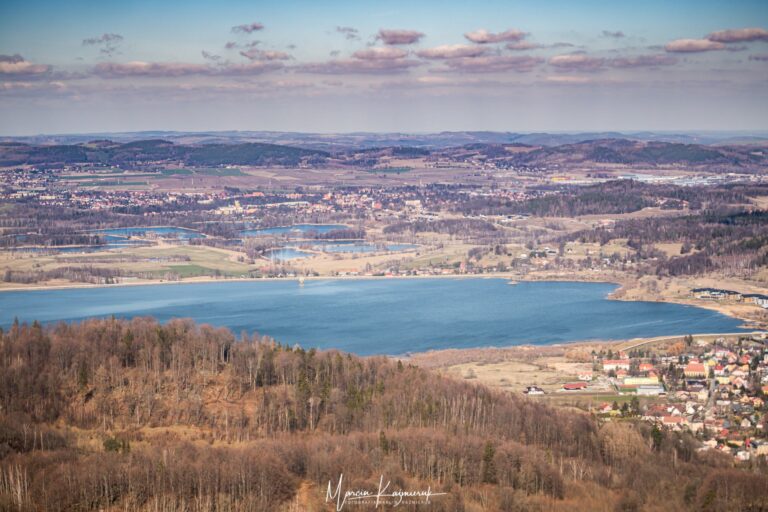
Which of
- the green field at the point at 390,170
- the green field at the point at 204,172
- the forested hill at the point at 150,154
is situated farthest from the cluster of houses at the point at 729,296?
the forested hill at the point at 150,154

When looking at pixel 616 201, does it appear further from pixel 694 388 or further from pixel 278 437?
pixel 278 437

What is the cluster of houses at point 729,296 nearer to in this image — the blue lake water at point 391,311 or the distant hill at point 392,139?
the blue lake water at point 391,311

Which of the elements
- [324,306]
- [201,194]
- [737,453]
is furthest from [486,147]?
[737,453]

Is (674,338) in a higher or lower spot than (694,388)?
lower

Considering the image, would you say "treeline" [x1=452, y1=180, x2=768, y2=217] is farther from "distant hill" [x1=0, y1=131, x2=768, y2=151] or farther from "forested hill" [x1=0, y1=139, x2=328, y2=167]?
"distant hill" [x1=0, y1=131, x2=768, y2=151]

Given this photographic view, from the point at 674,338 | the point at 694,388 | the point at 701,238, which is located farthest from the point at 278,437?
the point at 701,238
